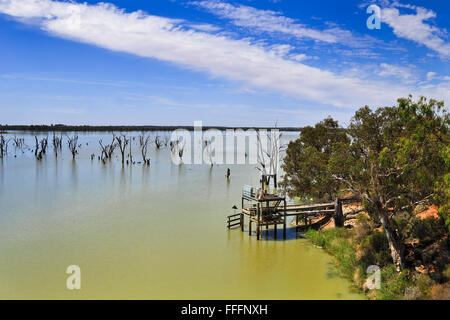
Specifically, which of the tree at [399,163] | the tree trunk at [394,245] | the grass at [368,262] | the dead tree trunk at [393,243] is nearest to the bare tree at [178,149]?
the grass at [368,262]

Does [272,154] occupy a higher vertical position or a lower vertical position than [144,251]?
higher

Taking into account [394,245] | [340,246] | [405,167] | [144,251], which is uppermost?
[405,167]

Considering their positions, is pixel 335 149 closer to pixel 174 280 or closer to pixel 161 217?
pixel 174 280

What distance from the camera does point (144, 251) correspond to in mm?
18953

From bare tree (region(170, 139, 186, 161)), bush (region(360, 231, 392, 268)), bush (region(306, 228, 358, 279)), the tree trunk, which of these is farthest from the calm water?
bare tree (region(170, 139, 186, 161))

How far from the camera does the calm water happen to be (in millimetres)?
14641

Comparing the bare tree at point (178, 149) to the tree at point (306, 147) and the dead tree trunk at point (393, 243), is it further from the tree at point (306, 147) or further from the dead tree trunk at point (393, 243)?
the dead tree trunk at point (393, 243)

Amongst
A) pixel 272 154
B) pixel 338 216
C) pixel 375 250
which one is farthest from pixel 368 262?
pixel 272 154

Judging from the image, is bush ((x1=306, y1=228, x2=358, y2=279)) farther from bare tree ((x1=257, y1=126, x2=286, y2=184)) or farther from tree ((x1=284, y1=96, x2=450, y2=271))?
bare tree ((x1=257, y1=126, x2=286, y2=184))

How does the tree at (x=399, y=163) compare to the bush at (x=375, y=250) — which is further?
the bush at (x=375, y=250)

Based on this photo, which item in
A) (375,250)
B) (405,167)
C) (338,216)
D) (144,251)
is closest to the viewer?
(405,167)

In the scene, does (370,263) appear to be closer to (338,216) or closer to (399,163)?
(399,163)

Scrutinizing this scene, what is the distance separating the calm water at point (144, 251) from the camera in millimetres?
14641

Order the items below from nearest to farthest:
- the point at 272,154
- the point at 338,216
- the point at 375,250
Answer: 1. the point at 375,250
2. the point at 338,216
3. the point at 272,154
